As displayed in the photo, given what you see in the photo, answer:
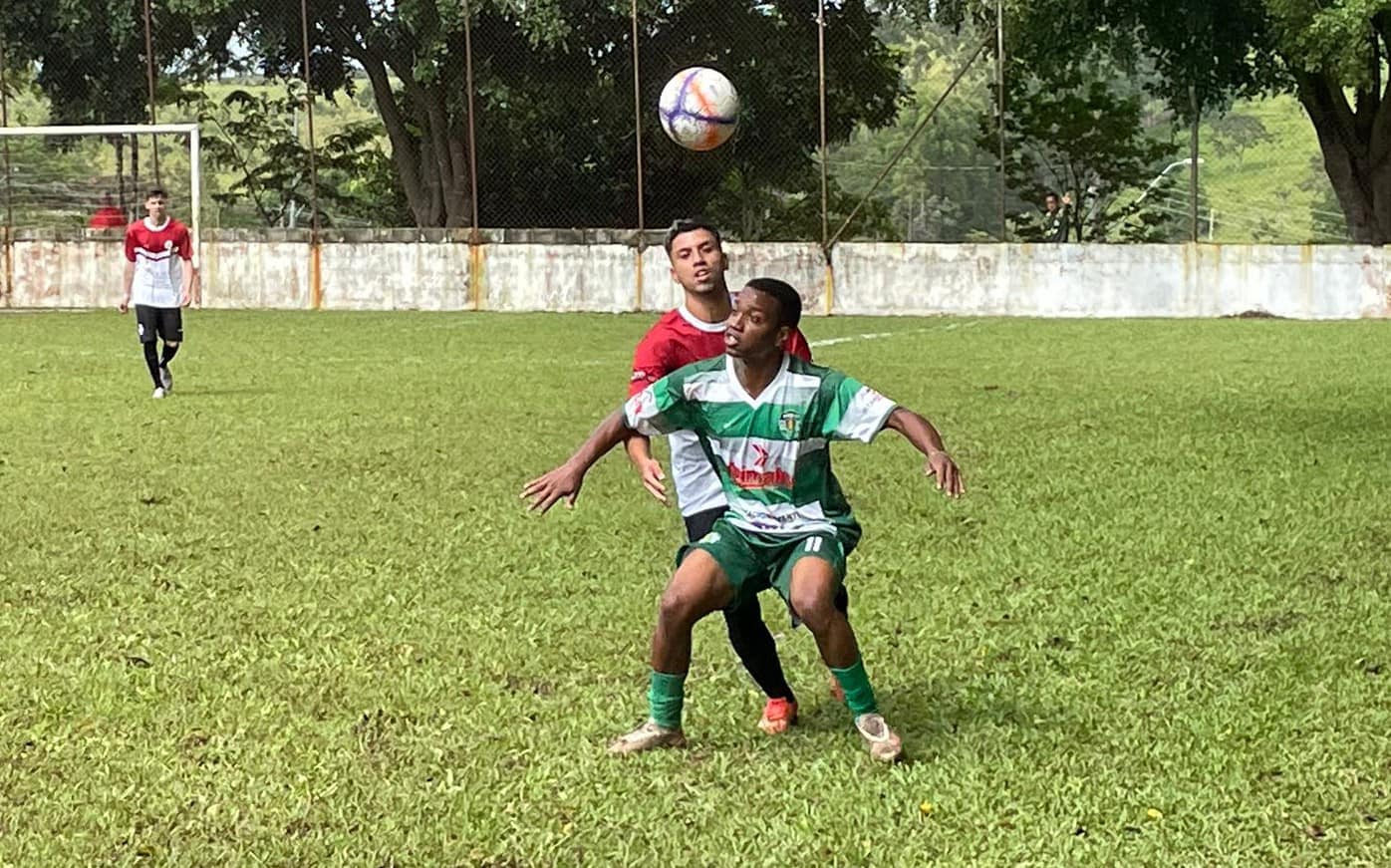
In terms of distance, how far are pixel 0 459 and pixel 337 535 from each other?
3634mm

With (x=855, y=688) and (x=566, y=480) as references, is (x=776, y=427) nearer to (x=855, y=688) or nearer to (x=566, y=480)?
(x=566, y=480)

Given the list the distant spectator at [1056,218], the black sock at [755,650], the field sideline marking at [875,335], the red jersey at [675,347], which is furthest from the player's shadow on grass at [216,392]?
the distant spectator at [1056,218]

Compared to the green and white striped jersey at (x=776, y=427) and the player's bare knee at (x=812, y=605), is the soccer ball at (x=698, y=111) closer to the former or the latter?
the green and white striped jersey at (x=776, y=427)

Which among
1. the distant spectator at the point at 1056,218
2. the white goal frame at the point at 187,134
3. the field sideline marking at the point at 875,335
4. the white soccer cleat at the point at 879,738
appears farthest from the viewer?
the white goal frame at the point at 187,134

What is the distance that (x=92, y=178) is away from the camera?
94.9 feet

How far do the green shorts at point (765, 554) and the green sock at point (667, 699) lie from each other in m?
0.23

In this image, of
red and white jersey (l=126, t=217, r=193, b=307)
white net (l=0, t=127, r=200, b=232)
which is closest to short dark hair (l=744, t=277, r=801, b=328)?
red and white jersey (l=126, t=217, r=193, b=307)

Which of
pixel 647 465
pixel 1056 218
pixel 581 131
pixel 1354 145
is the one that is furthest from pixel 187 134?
pixel 647 465

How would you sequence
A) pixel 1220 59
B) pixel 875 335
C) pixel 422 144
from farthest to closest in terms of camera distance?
pixel 422 144 → pixel 1220 59 → pixel 875 335

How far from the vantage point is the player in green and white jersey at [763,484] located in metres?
4.90

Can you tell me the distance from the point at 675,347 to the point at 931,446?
39.3 inches

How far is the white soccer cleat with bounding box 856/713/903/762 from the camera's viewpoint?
4.84 m

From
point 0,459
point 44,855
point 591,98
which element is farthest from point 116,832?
point 591,98

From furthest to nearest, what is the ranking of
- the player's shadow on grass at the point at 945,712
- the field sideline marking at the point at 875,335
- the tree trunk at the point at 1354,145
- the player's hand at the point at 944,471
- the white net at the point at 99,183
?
the tree trunk at the point at 1354,145 → the white net at the point at 99,183 → the field sideline marking at the point at 875,335 → the player's shadow on grass at the point at 945,712 → the player's hand at the point at 944,471
